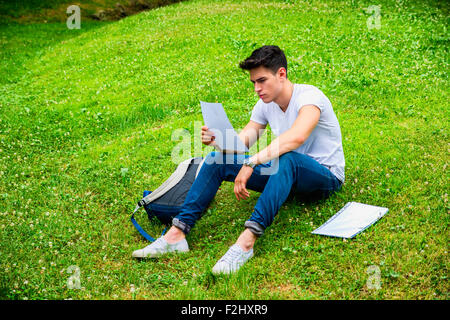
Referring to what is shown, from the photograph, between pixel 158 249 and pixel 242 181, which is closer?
pixel 242 181

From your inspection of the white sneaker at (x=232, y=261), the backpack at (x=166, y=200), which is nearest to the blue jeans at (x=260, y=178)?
the white sneaker at (x=232, y=261)

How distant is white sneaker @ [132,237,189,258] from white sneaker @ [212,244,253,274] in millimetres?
649

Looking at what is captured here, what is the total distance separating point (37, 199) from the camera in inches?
254

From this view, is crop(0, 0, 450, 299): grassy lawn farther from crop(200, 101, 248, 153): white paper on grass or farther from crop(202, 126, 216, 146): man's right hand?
crop(202, 126, 216, 146): man's right hand

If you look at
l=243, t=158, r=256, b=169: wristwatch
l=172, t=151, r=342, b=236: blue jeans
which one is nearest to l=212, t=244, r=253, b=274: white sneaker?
l=172, t=151, r=342, b=236: blue jeans

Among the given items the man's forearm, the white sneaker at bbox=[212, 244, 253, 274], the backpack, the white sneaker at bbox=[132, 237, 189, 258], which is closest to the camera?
the white sneaker at bbox=[212, 244, 253, 274]

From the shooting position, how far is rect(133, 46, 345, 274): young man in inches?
173

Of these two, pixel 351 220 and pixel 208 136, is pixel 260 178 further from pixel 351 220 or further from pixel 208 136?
pixel 351 220

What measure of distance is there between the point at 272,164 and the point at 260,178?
262 mm

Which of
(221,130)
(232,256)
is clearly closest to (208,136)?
(221,130)

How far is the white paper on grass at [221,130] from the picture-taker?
4590mm

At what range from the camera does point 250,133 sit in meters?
5.38

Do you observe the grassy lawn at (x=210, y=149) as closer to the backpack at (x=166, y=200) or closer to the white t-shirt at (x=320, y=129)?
the backpack at (x=166, y=200)
